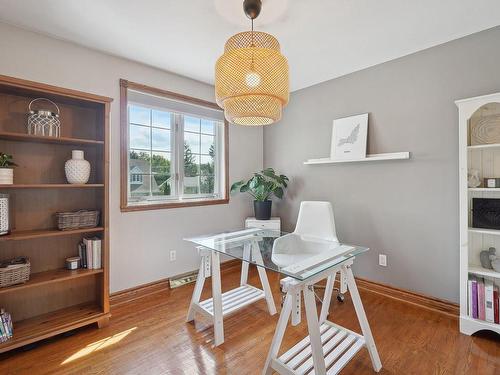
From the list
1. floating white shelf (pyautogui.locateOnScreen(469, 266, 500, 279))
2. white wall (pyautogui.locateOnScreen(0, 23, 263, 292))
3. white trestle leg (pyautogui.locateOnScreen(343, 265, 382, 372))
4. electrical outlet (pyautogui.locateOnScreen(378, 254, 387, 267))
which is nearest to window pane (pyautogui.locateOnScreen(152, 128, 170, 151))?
white wall (pyautogui.locateOnScreen(0, 23, 263, 292))

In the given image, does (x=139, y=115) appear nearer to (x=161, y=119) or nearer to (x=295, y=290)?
(x=161, y=119)

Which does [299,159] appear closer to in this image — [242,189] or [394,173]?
[242,189]

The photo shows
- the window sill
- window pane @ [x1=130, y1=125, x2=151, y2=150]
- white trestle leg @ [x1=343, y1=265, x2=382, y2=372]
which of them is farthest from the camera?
window pane @ [x1=130, y1=125, x2=151, y2=150]

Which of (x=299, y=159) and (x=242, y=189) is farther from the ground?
(x=299, y=159)

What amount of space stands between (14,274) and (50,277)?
0.21 metres

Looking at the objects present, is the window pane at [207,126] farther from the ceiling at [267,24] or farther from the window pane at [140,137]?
the ceiling at [267,24]

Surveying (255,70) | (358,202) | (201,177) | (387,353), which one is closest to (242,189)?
(201,177)

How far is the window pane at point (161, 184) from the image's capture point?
2719 millimetres

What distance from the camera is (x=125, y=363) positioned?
1613 millimetres

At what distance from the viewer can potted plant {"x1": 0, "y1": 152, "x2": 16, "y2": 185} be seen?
1.66 m

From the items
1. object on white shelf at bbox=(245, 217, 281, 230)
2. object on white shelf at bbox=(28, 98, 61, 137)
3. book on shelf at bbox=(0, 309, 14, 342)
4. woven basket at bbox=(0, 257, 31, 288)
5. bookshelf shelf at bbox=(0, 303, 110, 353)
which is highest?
object on white shelf at bbox=(28, 98, 61, 137)

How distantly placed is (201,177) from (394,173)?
82.7 inches

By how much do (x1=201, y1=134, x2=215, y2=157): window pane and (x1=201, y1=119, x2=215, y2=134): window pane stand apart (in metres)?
0.06

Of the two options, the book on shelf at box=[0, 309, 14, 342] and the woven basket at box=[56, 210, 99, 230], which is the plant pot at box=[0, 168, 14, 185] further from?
the book on shelf at box=[0, 309, 14, 342]
